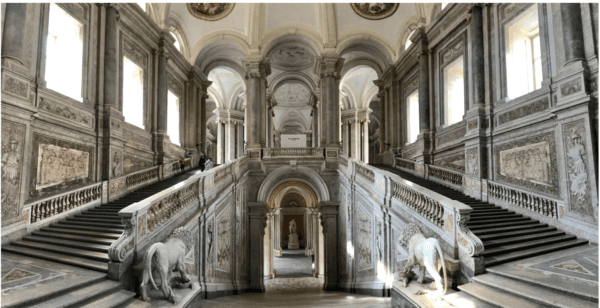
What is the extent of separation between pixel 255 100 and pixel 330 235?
7.15 meters

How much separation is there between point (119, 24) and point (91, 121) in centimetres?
370


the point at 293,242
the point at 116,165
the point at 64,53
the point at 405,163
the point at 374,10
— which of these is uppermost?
the point at 374,10

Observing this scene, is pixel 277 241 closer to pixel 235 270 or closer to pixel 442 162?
pixel 235 270

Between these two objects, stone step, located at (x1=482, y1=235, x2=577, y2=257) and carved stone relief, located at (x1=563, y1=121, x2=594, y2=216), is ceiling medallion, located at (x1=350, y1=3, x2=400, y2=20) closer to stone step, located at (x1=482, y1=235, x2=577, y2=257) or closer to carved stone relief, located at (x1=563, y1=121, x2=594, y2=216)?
carved stone relief, located at (x1=563, y1=121, x2=594, y2=216)

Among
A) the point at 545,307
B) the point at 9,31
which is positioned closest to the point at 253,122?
the point at 9,31

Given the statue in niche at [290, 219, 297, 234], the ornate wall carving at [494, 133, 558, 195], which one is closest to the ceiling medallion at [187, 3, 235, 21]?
the ornate wall carving at [494, 133, 558, 195]

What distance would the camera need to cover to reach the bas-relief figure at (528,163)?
8559 mm

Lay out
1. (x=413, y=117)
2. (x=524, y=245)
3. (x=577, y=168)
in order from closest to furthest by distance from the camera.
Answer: (x=524, y=245) < (x=577, y=168) < (x=413, y=117)

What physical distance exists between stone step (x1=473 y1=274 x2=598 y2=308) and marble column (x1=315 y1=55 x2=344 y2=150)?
11.5 metres

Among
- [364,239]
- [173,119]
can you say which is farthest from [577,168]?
[173,119]

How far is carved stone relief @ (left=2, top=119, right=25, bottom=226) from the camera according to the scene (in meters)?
6.91

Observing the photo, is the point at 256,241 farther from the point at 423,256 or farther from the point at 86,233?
the point at 423,256

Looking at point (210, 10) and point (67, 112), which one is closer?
point (67, 112)

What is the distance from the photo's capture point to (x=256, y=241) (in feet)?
47.1
